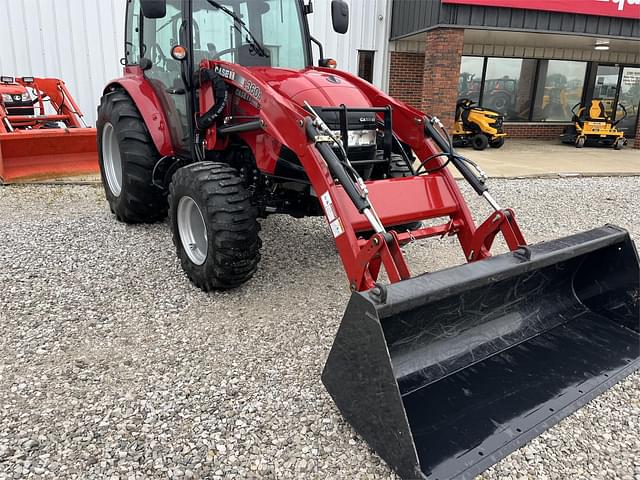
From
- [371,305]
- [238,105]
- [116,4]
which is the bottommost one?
[371,305]

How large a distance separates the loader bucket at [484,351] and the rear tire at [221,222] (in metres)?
1.29

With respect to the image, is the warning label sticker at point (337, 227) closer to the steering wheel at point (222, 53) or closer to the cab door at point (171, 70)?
the cab door at point (171, 70)

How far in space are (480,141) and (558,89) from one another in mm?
4471

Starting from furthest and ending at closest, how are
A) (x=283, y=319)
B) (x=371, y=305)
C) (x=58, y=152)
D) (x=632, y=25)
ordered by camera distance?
(x=632, y=25) → (x=58, y=152) → (x=283, y=319) → (x=371, y=305)

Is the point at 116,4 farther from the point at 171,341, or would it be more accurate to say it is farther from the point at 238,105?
the point at 171,341

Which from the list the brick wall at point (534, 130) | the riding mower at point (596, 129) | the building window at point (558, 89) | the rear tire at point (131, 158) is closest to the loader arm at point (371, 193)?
the rear tire at point (131, 158)

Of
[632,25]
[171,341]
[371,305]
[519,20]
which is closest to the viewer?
[371,305]

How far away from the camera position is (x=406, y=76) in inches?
461

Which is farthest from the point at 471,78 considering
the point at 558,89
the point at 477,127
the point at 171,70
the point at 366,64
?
the point at 171,70

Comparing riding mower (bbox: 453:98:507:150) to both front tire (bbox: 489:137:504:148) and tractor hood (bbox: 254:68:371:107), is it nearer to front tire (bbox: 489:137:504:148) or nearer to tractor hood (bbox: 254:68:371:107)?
front tire (bbox: 489:137:504:148)

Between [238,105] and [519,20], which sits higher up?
[519,20]

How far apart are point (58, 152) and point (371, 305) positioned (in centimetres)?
658

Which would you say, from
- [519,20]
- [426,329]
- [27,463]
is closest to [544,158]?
[519,20]

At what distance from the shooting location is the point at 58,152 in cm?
718
